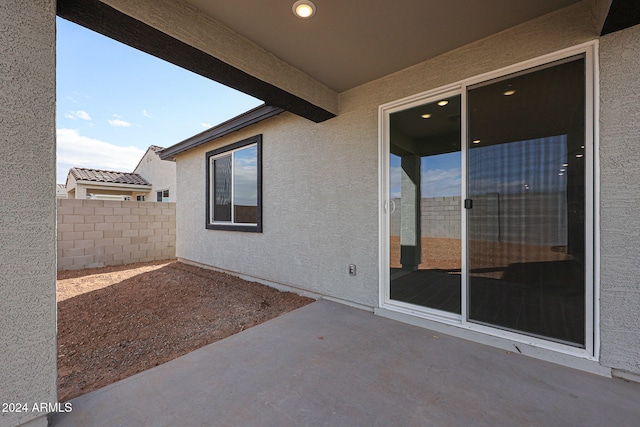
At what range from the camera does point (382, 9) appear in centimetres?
185

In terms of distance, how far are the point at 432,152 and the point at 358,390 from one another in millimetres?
2260

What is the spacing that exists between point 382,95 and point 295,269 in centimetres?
256

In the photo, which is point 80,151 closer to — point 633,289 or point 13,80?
point 13,80

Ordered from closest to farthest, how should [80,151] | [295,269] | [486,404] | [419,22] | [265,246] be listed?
1. [486,404]
2. [419,22]
3. [295,269]
4. [265,246]
5. [80,151]

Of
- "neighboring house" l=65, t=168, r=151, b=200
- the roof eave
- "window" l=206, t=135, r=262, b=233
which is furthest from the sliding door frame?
"neighboring house" l=65, t=168, r=151, b=200

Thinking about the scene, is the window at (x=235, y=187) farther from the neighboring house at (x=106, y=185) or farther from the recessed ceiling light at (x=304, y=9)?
the neighboring house at (x=106, y=185)

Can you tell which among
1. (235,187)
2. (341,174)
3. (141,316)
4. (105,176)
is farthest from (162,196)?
(341,174)

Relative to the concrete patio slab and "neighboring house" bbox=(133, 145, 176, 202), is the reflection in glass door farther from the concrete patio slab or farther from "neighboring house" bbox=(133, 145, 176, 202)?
"neighboring house" bbox=(133, 145, 176, 202)

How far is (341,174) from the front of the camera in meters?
3.16

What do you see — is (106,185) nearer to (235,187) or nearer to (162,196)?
(162,196)

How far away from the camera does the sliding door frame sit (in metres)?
1.77

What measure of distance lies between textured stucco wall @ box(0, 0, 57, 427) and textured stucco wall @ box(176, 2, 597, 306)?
2488mm

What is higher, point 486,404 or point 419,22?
point 419,22

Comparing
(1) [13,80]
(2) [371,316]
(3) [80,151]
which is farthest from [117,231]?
(3) [80,151]
